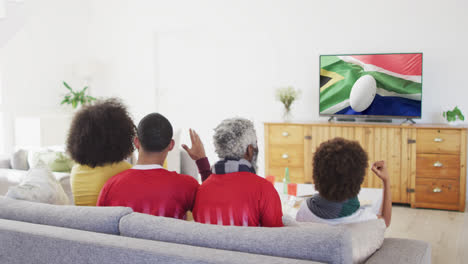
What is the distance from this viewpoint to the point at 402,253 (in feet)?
5.38

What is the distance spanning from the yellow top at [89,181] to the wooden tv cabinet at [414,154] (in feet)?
10.3

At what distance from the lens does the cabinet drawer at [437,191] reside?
14.7 ft

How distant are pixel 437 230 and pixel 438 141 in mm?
974

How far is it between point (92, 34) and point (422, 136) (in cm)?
A: 481

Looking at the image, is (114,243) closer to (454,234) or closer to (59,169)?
(59,169)

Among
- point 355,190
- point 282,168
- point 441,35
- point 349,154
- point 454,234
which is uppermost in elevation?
point 441,35

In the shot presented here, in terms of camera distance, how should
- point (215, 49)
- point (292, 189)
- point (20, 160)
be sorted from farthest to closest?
point (215, 49), point (20, 160), point (292, 189)

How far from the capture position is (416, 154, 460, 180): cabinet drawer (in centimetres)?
446

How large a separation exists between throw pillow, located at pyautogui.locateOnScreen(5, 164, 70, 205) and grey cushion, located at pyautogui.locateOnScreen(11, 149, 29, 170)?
6.23 feet

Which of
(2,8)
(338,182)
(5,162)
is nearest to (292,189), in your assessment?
(338,182)

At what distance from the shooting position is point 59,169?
3861 millimetres

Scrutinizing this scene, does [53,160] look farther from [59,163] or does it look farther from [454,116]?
[454,116]

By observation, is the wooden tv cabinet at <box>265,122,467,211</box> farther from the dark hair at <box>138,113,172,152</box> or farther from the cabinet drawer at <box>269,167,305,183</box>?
the dark hair at <box>138,113,172,152</box>

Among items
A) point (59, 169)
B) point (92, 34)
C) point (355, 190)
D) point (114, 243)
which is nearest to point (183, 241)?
point (114, 243)
